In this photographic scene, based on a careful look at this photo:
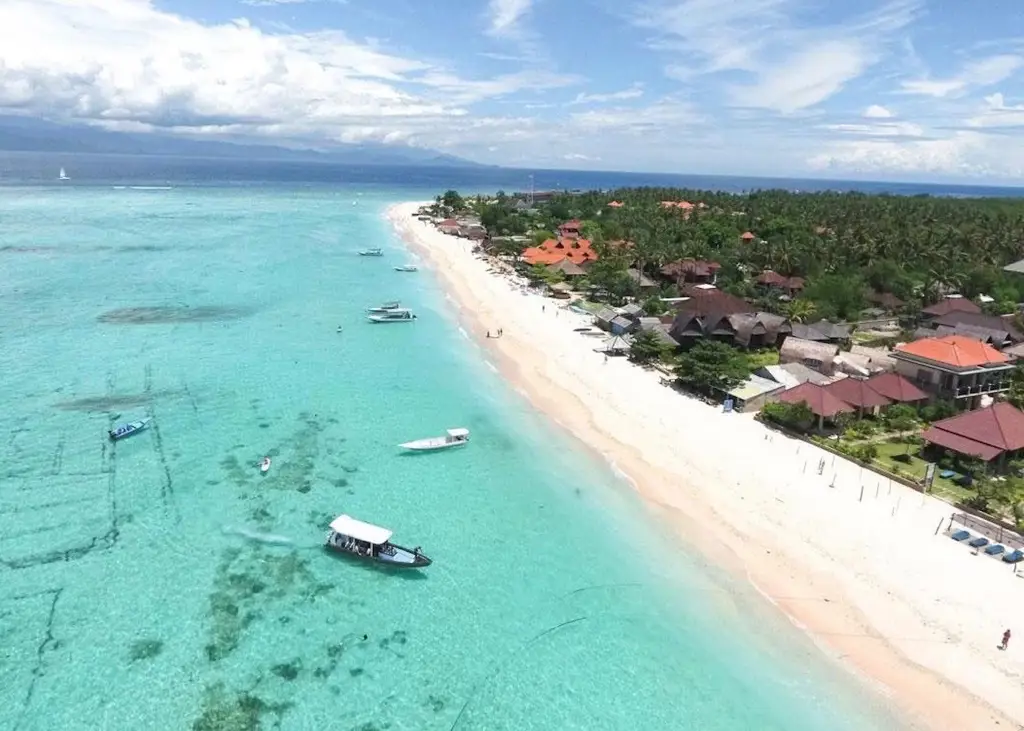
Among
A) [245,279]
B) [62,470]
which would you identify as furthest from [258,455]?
[245,279]

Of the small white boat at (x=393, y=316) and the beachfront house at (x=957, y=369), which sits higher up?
the beachfront house at (x=957, y=369)

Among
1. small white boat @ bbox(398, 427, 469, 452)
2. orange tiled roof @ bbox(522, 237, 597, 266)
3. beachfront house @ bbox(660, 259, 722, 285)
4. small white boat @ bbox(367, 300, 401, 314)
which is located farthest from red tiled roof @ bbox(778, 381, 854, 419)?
orange tiled roof @ bbox(522, 237, 597, 266)

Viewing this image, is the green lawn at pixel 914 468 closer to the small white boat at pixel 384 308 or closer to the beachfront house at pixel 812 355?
the beachfront house at pixel 812 355

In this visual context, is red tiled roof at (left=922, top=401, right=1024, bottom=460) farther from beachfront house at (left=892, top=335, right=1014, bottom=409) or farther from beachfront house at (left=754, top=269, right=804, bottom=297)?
beachfront house at (left=754, top=269, right=804, bottom=297)

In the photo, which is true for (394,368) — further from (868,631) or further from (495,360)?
(868,631)

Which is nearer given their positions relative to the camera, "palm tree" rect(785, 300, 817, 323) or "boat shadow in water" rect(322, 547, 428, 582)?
"boat shadow in water" rect(322, 547, 428, 582)

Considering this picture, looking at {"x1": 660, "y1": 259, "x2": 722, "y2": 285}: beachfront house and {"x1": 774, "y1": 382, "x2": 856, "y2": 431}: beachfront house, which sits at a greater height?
{"x1": 660, "y1": 259, "x2": 722, "y2": 285}: beachfront house

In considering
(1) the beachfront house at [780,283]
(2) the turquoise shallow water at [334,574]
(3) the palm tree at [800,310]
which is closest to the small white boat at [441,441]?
(2) the turquoise shallow water at [334,574]
